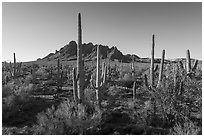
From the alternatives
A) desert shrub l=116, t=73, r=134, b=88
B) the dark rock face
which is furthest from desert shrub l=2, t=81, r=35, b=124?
the dark rock face

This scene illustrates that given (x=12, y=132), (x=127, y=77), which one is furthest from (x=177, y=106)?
(x=127, y=77)

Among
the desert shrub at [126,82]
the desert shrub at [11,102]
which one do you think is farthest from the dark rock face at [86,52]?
the desert shrub at [11,102]

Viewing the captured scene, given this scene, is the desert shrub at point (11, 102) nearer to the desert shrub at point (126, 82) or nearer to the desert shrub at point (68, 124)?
the desert shrub at point (68, 124)

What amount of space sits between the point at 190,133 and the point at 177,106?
275 cm

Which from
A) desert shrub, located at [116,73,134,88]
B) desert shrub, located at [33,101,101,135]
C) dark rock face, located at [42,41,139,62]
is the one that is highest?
dark rock face, located at [42,41,139,62]

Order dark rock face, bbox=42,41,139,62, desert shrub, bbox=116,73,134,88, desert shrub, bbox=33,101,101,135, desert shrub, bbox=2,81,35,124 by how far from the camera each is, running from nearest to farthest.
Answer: desert shrub, bbox=33,101,101,135 < desert shrub, bbox=2,81,35,124 < desert shrub, bbox=116,73,134,88 < dark rock face, bbox=42,41,139,62

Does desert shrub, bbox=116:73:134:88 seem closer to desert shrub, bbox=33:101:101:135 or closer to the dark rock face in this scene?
desert shrub, bbox=33:101:101:135

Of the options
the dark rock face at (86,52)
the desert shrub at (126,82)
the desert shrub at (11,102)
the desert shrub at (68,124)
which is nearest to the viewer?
the desert shrub at (68,124)

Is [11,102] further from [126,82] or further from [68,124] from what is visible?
[126,82]

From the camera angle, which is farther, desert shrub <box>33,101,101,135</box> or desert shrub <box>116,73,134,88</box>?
desert shrub <box>116,73,134,88</box>

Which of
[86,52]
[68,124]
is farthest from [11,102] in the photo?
[86,52]

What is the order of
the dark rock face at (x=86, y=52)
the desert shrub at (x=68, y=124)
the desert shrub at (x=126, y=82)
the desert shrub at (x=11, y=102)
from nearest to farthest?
1. the desert shrub at (x=68, y=124)
2. the desert shrub at (x=11, y=102)
3. the desert shrub at (x=126, y=82)
4. the dark rock face at (x=86, y=52)

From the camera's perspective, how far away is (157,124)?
11.6 meters

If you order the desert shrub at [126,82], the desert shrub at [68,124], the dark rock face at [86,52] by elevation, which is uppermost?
the dark rock face at [86,52]
